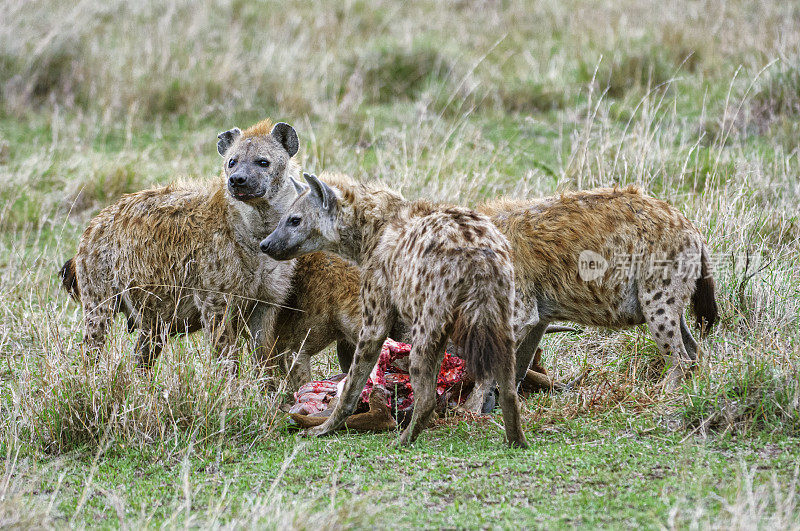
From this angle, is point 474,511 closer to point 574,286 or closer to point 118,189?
point 574,286

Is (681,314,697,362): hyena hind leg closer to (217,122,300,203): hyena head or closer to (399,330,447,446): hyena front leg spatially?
(399,330,447,446): hyena front leg

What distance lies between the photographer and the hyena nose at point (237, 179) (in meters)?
5.58

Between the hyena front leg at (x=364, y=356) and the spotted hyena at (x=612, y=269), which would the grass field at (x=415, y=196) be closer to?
the hyena front leg at (x=364, y=356)

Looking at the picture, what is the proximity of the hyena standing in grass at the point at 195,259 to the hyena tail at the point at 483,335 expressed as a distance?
169 centimetres

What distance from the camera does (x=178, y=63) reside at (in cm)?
1153

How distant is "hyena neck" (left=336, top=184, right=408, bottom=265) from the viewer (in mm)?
5031

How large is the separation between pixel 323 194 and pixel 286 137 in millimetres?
1123

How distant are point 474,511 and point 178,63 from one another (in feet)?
29.4

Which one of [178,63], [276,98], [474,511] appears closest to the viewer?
[474,511]

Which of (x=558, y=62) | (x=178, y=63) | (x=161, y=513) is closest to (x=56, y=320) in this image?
(x=161, y=513)

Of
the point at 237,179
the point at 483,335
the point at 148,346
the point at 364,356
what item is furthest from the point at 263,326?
the point at 483,335

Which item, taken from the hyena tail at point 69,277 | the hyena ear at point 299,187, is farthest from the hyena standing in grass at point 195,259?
the hyena ear at point 299,187

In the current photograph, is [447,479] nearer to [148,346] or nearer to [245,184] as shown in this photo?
[245,184]

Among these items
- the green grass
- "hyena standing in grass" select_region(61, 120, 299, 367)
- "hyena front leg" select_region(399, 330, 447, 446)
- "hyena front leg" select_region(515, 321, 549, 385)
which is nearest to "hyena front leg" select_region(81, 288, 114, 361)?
"hyena standing in grass" select_region(61, 120, 299, 367)
